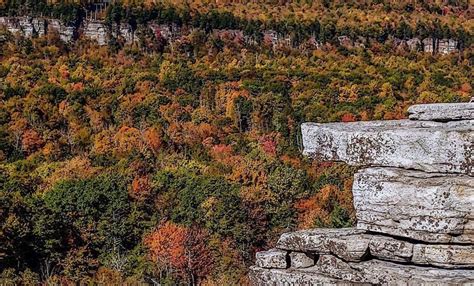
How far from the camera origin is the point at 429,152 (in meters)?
6.71

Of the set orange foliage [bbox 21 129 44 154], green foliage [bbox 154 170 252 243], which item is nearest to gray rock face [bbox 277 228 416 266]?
green foliage [bbox 154 170 252 243]

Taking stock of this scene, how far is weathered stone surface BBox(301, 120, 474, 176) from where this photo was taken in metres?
6.56

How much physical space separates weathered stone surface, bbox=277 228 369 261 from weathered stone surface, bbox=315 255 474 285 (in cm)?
9

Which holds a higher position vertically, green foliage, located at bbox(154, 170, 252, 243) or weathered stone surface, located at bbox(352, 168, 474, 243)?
weathered stone surface, located at bbox(352, 168, 474, 243)

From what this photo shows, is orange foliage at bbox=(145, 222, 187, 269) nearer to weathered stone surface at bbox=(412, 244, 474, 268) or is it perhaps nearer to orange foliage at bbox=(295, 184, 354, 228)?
orange foliage at bbox=(295, 184, 354, 228)

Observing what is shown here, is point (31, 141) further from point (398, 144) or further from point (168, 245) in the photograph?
point (398, 144)

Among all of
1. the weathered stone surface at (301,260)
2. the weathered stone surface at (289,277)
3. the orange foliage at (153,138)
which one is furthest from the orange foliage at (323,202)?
the weathered stone surface at (301,260)

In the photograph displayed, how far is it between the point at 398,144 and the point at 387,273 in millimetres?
1175

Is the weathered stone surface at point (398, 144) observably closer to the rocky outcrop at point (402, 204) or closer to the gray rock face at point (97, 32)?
the rocky outcrop at point (402, 204)

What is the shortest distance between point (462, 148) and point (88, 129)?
62579 mm

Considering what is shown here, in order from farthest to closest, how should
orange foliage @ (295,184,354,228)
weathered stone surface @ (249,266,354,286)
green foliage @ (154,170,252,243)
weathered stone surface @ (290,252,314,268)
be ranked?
orange foliage @ (295,184,354,228), green foliage @ (154,170,252,243), weathered stone surface @ (290,252,314,268), weathered stone surface @ (249,266,354,286)

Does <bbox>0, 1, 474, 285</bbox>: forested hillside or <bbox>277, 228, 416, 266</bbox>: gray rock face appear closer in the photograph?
<bbox>277, 228, 416, 266</bbox>: gray rock face

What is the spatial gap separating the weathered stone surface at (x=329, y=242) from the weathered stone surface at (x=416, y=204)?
0.70 ft

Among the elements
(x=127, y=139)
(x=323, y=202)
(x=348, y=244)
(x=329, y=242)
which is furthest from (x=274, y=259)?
(x=127, y=139)
